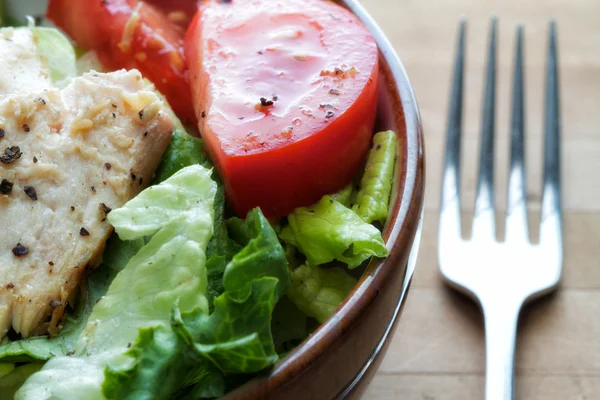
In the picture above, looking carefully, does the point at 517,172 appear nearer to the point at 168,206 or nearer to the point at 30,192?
the point at 168,206

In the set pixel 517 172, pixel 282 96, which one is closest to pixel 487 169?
pixel 517 172

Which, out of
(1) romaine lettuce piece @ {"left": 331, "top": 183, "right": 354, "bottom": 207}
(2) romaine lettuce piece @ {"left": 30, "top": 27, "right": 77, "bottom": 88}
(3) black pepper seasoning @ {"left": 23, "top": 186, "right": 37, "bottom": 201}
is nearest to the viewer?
(3) black pepper seasoning @ {"left": 23, "top": 186, "right": 37, "bottom": 201}

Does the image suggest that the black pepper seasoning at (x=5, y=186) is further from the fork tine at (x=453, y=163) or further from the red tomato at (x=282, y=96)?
the fork tine at (x=453, y=163)

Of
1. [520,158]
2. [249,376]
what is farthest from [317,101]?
[520,158]

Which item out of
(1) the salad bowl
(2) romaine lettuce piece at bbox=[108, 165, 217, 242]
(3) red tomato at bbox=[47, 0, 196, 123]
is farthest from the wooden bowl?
(3) red tomato at bbox=[47, 0, 196, 123]

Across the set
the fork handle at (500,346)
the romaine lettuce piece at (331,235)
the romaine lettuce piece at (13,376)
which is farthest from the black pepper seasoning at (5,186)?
the fork handle at (500,346)

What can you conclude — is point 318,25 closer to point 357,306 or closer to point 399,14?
point 357,306

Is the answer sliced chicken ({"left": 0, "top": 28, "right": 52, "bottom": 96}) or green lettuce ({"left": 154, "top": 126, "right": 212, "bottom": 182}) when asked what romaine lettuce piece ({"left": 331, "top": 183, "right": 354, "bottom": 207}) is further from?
sliced chicken ({"left": 0, "top": 28, "right": 52, "bottom": 96})
